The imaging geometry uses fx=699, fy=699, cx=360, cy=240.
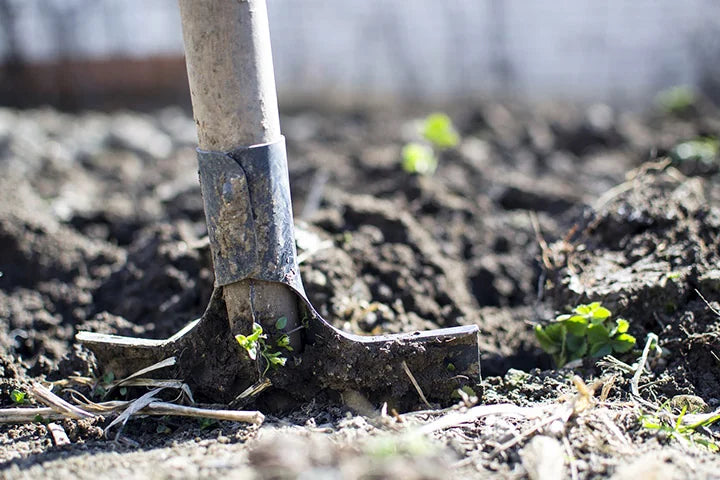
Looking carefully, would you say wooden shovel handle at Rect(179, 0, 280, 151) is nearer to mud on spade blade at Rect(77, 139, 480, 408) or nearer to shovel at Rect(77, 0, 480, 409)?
shovel at Rect(77, 0, 480, 409)

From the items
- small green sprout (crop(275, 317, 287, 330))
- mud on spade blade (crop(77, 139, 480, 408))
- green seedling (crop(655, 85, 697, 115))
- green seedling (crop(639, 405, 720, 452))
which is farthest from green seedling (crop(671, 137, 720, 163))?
small green sprout (crop(275, 317, 287, 330))

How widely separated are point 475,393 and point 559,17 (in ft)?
26.2

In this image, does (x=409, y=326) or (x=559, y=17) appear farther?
(x=559, y=17)

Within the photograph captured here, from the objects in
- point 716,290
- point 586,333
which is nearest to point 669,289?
point 716,290

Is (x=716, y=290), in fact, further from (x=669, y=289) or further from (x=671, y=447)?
(x=671, y=447)

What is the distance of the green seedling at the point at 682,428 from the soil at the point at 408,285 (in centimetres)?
2

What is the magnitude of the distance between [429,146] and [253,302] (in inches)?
136

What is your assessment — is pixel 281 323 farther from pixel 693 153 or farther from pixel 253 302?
pixel 693 153

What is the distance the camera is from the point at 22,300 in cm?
298

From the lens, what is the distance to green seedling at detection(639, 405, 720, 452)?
73.6 inches

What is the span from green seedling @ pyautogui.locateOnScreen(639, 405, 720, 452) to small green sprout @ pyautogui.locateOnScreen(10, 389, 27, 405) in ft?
5.87

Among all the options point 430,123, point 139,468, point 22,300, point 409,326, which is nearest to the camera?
point 139,468

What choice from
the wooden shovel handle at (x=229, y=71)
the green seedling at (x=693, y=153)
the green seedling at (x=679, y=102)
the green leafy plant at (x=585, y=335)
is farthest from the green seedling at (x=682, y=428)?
the green seedling at (x=679, y=102)

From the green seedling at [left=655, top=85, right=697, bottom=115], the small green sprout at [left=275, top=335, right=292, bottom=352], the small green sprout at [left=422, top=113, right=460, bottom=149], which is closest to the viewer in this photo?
the small green sprout at [left=275, top=335, right=292, bottom=352]
